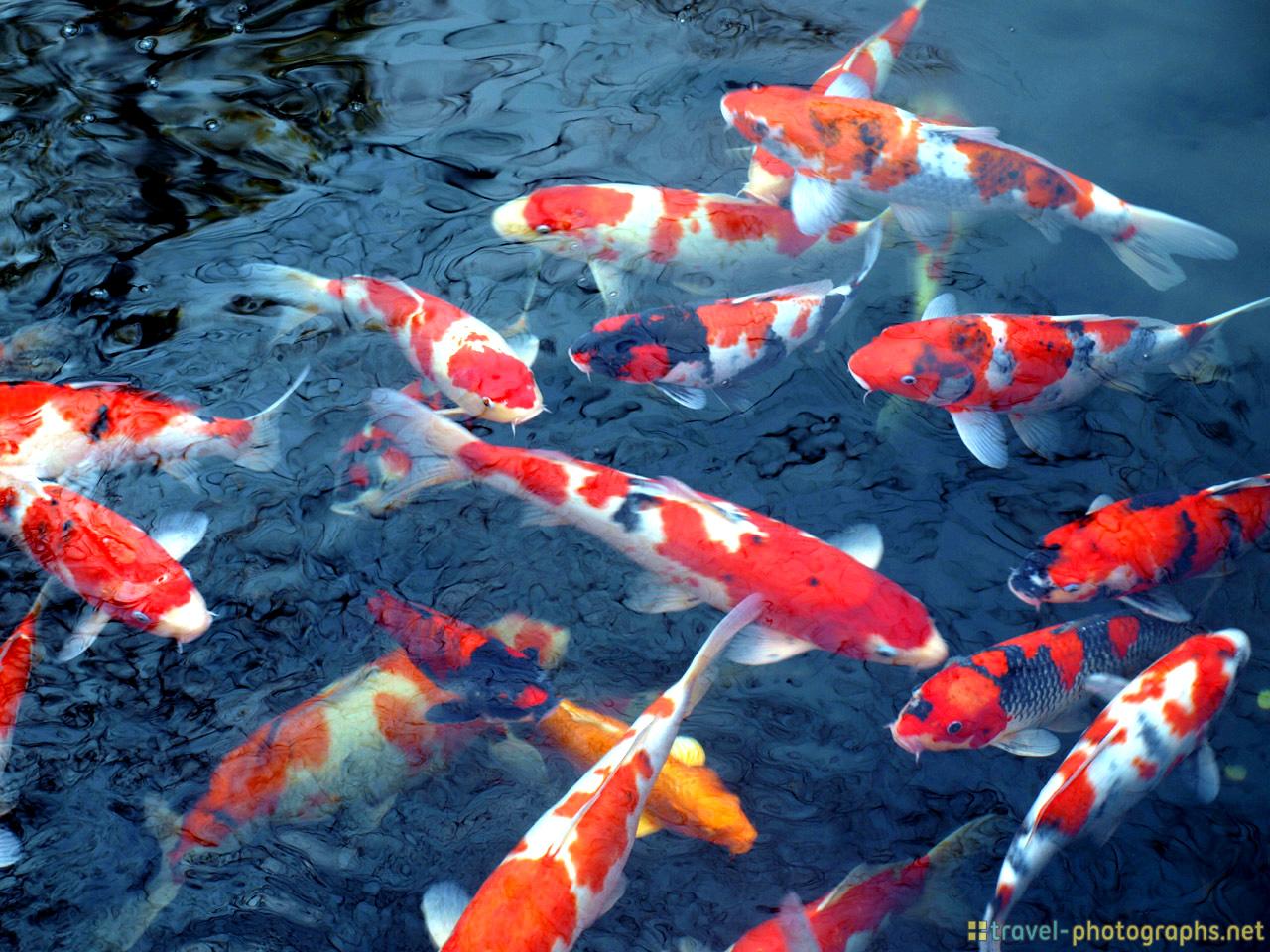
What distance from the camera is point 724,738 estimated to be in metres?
3.03

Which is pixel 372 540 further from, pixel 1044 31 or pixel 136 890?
pixel 1044 31

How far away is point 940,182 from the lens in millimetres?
3730

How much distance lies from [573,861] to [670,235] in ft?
7.28

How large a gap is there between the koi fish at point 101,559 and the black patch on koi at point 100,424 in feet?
0.68

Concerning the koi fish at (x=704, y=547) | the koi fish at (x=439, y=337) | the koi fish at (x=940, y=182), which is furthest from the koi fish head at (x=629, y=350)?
the koi fish at (x=940, y=182)

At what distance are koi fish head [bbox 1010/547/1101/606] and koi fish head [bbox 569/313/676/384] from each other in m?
1.24

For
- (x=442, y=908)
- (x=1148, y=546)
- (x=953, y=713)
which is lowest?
(x=442, y=908)

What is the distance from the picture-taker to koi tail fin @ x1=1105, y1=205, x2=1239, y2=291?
3715mm

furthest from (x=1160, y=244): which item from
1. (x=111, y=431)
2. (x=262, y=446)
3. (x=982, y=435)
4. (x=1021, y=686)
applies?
(x=111, y=431)

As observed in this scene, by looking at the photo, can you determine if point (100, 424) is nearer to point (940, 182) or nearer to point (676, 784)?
point (676, 784)

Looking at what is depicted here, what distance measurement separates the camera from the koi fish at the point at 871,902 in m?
2.47

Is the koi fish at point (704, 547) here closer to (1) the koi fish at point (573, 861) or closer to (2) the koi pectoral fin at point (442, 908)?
(1) the koi fish at point (573, 861)

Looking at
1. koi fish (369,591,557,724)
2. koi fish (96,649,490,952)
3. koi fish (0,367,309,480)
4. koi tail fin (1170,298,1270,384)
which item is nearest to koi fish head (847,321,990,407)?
koi tail fin (1170,298,1270,384)

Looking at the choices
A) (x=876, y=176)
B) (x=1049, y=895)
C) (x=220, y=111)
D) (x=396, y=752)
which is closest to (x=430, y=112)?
(x=220, y=111)
